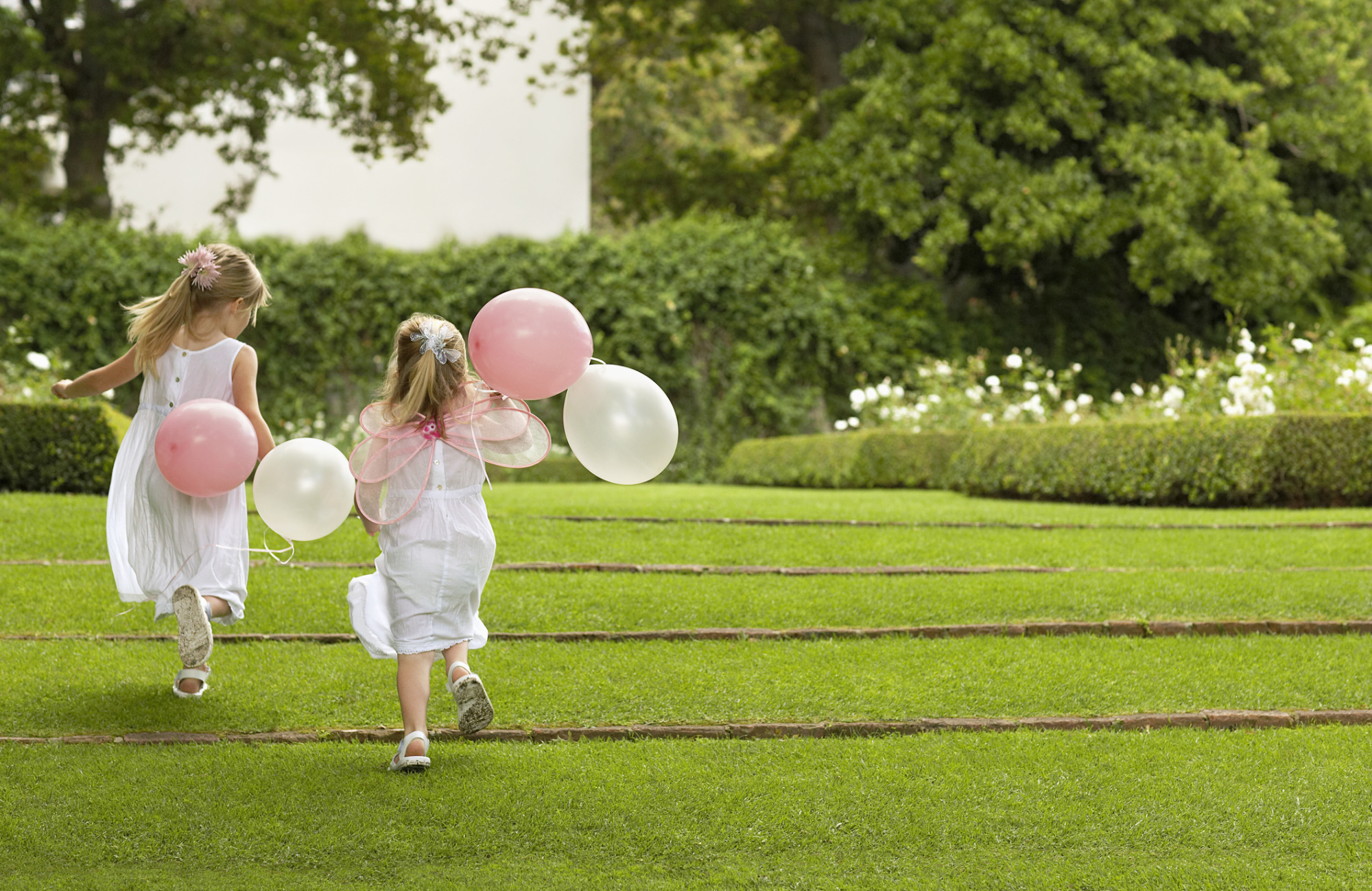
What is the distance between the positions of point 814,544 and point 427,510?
11.9 ft

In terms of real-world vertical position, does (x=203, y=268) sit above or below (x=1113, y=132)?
below

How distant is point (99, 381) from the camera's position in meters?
4.28

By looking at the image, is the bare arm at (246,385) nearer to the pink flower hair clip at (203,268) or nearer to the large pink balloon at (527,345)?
the pink flower hair clip at (203,268)

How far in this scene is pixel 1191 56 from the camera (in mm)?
17578

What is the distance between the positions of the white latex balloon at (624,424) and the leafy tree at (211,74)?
1706cm

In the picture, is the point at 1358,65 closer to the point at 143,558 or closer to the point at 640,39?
the point at 640,39

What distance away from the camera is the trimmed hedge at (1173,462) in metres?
8.53

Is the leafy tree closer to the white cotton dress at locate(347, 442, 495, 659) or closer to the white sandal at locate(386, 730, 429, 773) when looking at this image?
the white cotton dress at locate(347, 442, 495, 659)

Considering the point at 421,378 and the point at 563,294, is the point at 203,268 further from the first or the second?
the point at 563,294

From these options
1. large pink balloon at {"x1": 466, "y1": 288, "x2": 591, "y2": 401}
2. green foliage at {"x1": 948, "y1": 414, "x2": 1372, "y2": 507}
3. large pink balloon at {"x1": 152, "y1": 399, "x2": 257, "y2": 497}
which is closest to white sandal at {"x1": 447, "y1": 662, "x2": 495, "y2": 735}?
large pink balloon at {"x1": 466, "y1": 288, "x2": 591, "y2": 401}

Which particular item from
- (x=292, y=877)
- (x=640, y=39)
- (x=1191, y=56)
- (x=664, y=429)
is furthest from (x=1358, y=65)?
(x=292, y=877)

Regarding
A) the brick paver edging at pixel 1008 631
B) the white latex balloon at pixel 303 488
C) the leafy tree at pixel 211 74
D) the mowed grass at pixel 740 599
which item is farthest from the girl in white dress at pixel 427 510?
the leafy tree at pixel 211 74

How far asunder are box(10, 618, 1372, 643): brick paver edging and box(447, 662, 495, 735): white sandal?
1.51m

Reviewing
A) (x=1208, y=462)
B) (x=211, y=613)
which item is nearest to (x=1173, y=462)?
(x=1208, y=462)
